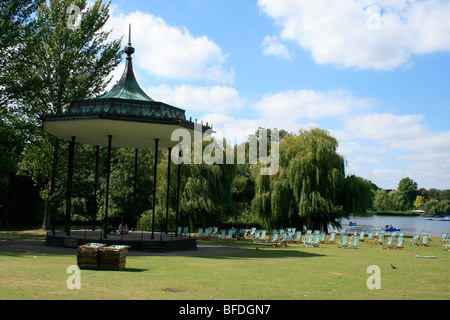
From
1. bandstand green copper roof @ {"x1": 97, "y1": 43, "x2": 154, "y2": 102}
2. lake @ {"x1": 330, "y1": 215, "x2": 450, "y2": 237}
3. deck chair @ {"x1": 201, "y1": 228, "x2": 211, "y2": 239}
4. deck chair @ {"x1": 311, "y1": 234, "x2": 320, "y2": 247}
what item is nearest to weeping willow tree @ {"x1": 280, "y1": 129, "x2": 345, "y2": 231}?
deck chair @ {"x1": 311, "y1": 234, "x2": 320, "y2": 247}

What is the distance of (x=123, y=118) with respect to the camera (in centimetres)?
1669

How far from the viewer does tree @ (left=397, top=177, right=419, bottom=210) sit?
127 metres

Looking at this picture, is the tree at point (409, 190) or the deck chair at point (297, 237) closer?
the deck chair at point (297, 237)

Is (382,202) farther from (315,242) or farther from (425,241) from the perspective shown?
(315,242)

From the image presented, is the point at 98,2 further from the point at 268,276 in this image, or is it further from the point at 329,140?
the point at 268,276

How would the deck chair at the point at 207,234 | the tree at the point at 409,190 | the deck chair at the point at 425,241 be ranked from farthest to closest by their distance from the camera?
the tree at the point at 409,190 < the deck chair at the point at 207,234 < the deck chair at the point at 425,241

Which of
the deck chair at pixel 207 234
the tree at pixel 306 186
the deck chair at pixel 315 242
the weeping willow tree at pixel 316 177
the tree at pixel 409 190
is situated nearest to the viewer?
the deck chair at pixel 315 242

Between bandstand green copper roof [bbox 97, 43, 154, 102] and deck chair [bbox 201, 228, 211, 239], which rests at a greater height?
bandstand green copper roof [bbox 97, 43, 154, 102]

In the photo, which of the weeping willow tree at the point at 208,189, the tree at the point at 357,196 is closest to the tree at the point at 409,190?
the tree at the point at 357,196

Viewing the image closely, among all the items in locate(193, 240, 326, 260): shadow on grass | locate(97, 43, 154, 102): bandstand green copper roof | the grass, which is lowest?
locate(193, 240, 326, 260): shadow on grass

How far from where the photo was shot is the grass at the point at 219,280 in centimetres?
784

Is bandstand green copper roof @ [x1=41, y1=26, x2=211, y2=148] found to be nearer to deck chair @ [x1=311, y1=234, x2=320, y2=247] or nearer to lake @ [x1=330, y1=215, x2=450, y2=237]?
deck chair @ [x1=311, y1=234, x2=320, y2=247]

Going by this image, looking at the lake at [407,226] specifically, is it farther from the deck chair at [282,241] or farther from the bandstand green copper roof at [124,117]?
the bandstand green copper roof at [124,117]

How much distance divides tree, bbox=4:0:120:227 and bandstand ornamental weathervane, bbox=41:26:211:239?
765cm
